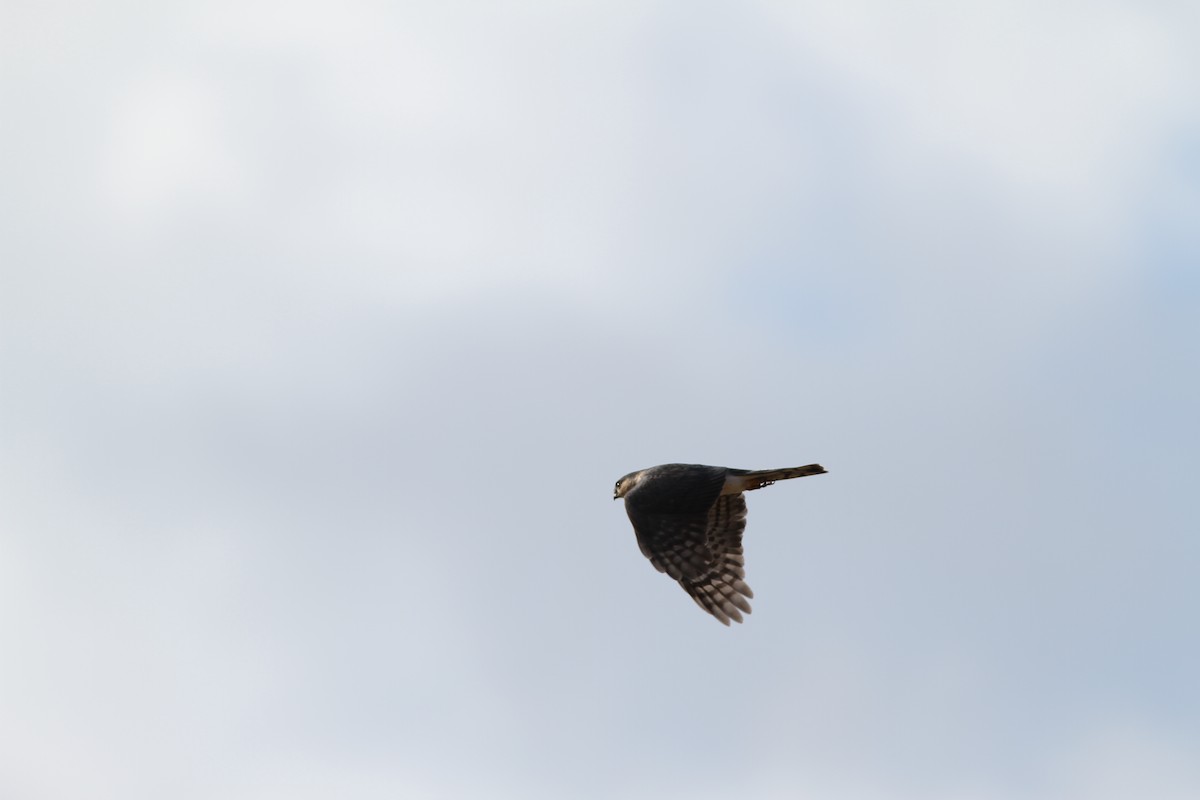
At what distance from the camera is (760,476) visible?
20984 mm

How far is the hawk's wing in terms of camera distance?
21906 mm

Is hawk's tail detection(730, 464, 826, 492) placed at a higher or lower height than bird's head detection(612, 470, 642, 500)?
lower

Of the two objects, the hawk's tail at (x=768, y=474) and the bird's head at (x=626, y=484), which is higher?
the bird's head at (x=626, y=484)

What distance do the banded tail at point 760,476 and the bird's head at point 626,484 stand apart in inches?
70.9

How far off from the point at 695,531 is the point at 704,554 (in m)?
0.42

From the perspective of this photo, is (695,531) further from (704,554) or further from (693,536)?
(704,554)

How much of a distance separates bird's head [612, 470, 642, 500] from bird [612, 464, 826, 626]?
10.9 inches

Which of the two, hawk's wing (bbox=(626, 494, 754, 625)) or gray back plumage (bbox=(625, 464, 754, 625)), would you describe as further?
hawk's wing (bbox=(626, 494, 754, 625))

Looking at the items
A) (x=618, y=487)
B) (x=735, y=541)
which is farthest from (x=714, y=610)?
(x=618, y=487)

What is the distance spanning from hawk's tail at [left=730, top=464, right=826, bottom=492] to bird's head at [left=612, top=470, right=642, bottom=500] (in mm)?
1967

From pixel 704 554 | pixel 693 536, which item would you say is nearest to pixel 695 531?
pixel 693 536

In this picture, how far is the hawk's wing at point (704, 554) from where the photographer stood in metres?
21.9

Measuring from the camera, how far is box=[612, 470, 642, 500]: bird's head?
2262 centimetres

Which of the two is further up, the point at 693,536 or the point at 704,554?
the point at 693,536
